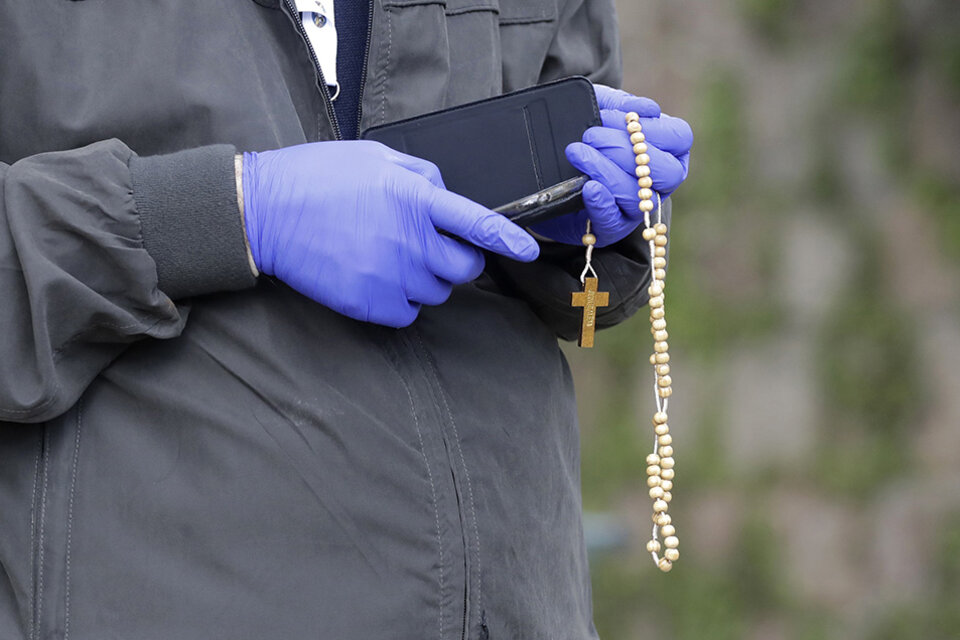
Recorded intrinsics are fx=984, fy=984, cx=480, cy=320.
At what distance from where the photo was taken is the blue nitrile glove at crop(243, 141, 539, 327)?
0.72 meters

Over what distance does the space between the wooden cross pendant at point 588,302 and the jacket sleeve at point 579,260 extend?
6 centimetres

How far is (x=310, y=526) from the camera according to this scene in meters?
0.71

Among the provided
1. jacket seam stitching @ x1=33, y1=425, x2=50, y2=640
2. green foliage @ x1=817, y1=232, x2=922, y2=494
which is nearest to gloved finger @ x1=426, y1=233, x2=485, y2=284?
jacket seam stitching @ x1=33, y1=425, x2=50, y2=640

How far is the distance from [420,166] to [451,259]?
0.08 m

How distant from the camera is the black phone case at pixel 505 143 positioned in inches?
30.9

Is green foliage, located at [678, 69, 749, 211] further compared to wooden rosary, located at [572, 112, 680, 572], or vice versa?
green foliage, located at [678, 69, 749, 211]

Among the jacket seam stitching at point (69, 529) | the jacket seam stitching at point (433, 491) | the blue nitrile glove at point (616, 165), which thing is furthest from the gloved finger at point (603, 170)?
the jacket seam stitching at point (69, 529)

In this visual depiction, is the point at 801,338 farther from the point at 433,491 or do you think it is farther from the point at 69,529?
the point at 69,529

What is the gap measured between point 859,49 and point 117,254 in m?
1.77

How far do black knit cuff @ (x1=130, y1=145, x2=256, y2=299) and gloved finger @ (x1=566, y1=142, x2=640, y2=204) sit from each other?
10.6 inches

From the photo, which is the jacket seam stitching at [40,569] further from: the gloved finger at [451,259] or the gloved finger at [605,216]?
the gloved finger at [605,216]

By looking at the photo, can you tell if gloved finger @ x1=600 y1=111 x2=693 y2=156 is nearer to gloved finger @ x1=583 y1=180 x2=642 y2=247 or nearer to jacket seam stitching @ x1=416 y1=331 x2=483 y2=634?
gloved finger @ x1=583 y1=180 x2=642 y2=247

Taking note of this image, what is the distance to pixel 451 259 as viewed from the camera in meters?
0.76

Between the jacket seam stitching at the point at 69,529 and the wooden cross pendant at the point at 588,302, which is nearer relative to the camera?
the jacket seam stitching at the point at 69,529
